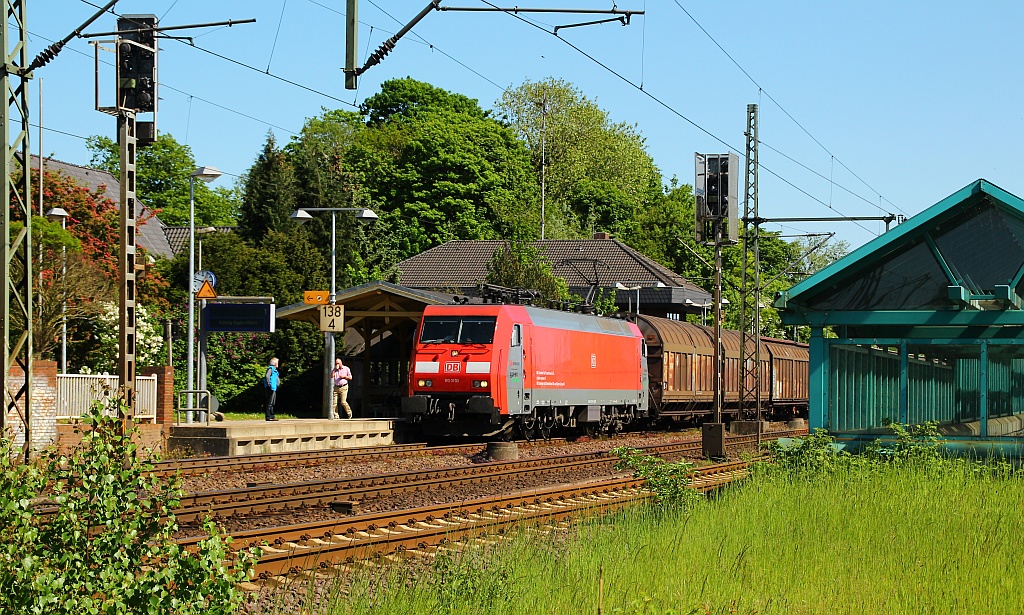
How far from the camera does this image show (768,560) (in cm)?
920

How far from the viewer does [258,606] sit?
8.75 metres

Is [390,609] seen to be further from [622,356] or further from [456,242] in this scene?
[456,242]

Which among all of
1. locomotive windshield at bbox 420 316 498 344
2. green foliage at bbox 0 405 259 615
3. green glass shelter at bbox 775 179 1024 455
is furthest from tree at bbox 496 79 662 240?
green foliage at bbox 0 405 259 615

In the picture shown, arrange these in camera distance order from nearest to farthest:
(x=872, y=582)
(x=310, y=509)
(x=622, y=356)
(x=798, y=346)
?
(x=872, y=582), (x=310, y=509), (x=622, y=356), (x=798, y=346)

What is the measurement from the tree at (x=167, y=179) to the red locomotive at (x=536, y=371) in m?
53.3

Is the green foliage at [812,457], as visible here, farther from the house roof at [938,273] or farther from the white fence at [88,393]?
the white fence at [88,393]

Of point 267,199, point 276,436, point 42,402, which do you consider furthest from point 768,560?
point 267,199

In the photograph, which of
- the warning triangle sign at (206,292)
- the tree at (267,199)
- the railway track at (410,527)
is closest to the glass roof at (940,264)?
the railway track at (410,527)

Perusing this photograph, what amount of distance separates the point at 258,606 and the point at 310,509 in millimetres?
5880

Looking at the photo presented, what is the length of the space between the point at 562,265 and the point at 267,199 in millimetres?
15646

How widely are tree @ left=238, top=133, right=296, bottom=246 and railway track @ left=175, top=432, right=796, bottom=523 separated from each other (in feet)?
126

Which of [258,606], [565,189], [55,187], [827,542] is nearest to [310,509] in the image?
[258,606]

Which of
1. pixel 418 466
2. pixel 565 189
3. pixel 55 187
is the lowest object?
pixel 418 466

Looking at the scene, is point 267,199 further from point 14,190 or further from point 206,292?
point 14,190
